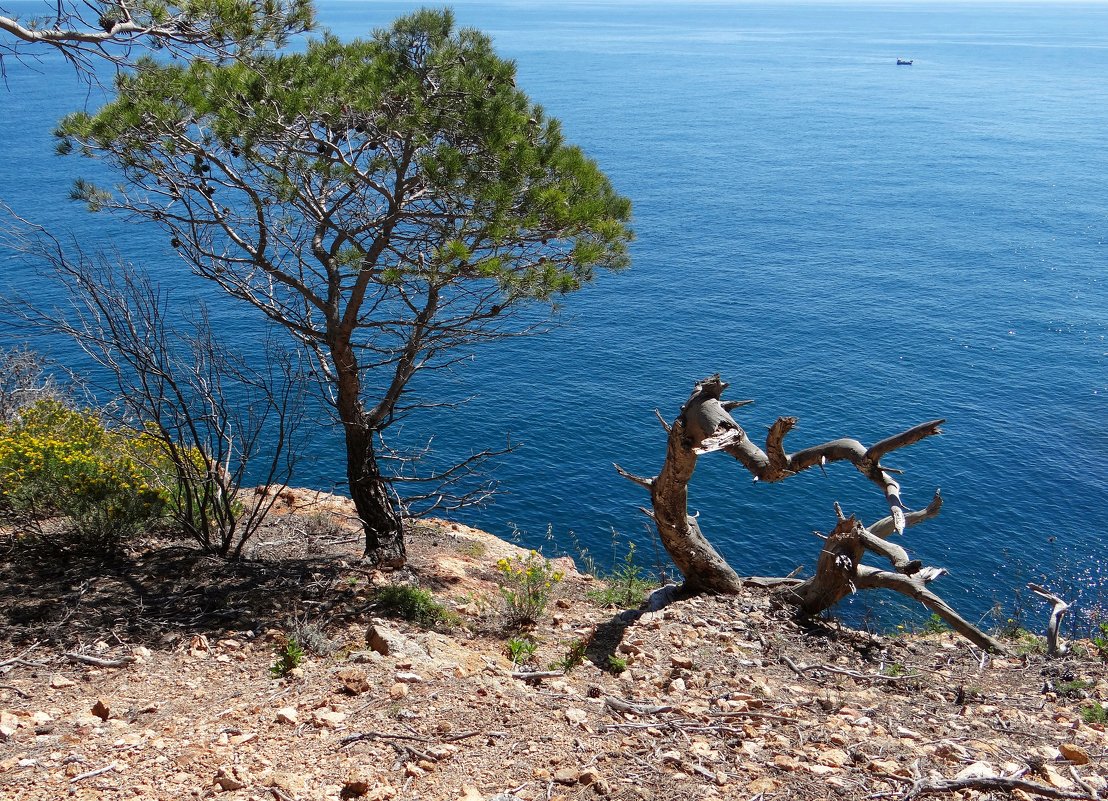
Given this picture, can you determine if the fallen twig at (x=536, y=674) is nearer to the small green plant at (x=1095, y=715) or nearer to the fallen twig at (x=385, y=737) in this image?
the fallen twig at (x=385, y=737)

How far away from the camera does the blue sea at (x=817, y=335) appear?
33.5 metres

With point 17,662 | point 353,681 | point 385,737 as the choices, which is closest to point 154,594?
point 17,662

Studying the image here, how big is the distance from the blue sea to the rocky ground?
5.64 meters

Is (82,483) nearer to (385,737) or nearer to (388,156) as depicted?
(388,156)

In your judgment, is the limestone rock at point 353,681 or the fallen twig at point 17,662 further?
the fallen twig at point 17,662

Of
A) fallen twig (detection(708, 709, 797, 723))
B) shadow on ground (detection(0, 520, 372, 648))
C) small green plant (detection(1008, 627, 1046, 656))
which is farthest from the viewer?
small green plant (detection(1008, 627, 1046, 656))

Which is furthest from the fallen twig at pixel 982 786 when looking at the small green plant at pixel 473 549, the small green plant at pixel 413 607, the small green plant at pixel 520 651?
the small green plant at pixel 473 549

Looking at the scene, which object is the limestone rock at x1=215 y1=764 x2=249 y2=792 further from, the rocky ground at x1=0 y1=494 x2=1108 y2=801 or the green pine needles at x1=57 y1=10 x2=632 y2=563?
the green pine needles at x1=57 y1=10 x2=632 y2=563

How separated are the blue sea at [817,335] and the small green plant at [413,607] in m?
4.70

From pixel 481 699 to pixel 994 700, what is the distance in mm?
5782

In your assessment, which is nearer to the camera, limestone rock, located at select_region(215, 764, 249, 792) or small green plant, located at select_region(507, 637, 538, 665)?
limestone rock, located at select_region(215, 764, 249, 792)

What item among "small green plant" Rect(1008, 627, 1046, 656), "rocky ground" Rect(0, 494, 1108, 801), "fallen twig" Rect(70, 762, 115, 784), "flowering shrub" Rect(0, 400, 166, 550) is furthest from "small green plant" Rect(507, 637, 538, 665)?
"small green plant" Rect(1008, 627, 1046, 656)

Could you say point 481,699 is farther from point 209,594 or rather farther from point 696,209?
point 696,209

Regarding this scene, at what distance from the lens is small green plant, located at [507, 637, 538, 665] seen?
34.4ft
